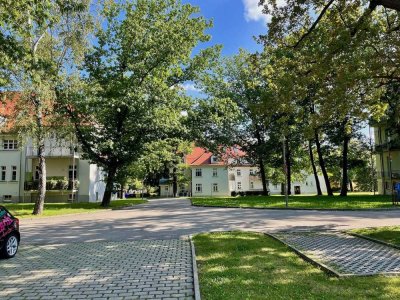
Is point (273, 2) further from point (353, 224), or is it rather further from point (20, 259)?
point (20, 259)

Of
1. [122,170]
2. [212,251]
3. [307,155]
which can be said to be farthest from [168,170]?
[212,251]

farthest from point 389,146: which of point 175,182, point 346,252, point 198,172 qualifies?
point 175,182

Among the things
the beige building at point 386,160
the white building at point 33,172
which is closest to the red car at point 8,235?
the white building at point 33,172

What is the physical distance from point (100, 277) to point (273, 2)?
30.3 feet

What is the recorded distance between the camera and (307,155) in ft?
180

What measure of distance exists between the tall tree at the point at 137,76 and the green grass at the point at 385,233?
1835 cm

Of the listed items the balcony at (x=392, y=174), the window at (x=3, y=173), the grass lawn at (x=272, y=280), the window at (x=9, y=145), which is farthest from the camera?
the window at (x=9, y=145)

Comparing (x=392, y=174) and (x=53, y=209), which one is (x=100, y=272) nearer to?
(x=53, y=209)

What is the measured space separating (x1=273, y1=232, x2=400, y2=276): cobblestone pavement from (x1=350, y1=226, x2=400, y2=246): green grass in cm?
55

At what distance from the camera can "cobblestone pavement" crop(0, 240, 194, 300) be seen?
655cm

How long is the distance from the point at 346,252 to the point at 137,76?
2236cm

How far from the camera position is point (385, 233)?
1216 cm

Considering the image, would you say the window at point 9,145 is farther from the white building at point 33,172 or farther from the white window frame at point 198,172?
the white window frame at point 198,172

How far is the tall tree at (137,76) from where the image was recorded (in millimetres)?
27922
